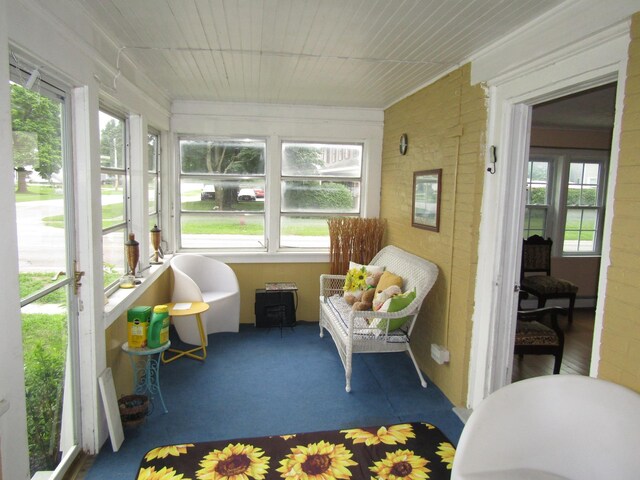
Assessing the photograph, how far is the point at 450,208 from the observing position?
3.56 metres

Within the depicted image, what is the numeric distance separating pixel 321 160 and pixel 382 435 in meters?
3.48

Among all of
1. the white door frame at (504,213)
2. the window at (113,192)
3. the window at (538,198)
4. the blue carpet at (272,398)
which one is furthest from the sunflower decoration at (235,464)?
the window at (538,198)

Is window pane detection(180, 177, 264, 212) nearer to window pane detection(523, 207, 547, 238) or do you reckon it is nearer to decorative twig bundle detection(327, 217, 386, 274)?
decorative twig bundle detection(327, 217, 386, 274)

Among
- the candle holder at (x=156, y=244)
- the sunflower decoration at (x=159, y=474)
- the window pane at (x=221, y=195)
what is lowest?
the sunflower decoration at (x=159, y=474)

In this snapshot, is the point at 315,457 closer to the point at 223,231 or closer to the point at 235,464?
the point at 235,464

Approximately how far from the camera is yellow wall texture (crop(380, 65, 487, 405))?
10.6 feet

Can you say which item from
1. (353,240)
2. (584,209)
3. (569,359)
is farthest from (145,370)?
(584,209)

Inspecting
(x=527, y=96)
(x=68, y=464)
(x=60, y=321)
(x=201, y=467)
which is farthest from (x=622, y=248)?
(x=68, y=464)

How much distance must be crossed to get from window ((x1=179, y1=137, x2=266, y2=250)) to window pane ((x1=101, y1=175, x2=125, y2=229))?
1629 mm

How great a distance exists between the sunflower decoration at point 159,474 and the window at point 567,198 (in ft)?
17.8

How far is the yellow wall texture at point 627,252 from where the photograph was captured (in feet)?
6.22

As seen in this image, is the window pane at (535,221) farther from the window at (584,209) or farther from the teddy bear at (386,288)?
the teddy bear at (386,288)

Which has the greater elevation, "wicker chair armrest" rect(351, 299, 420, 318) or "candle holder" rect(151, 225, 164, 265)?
"candle holder" rect(151, 225, 164, 265)

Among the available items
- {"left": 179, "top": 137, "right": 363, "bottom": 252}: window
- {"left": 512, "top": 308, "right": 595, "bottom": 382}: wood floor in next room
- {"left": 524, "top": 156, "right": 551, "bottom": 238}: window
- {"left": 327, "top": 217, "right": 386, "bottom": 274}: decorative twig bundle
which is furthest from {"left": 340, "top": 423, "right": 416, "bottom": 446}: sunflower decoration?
{"left": 524, "top": 156, "right": 551, "bottom": 238}: window
